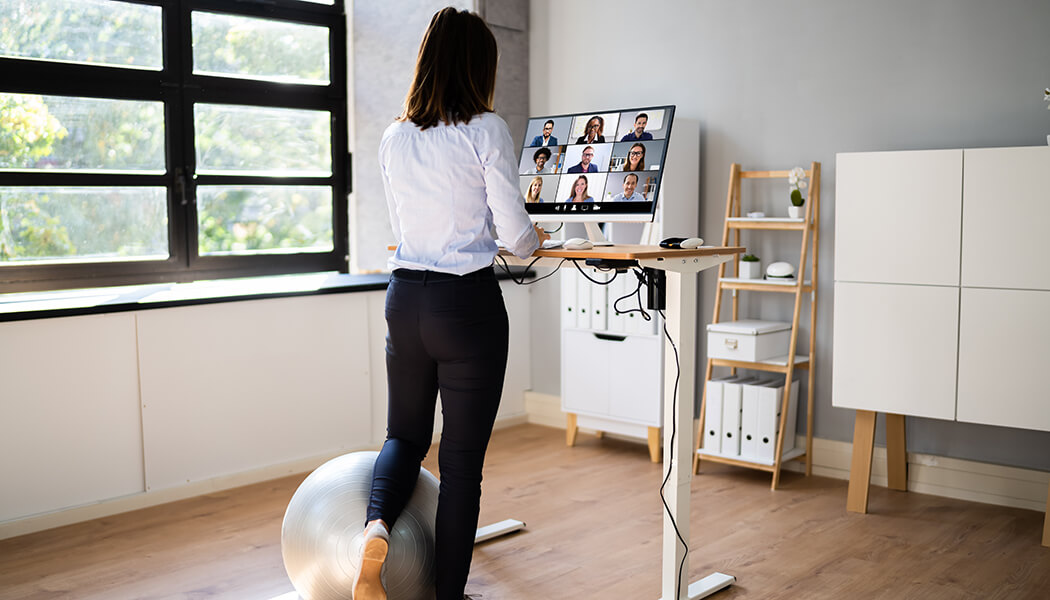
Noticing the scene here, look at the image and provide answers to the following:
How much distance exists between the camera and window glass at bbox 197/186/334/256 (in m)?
4.01

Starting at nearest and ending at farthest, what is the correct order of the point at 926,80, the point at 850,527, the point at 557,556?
the point at 557,556
the point at 850,527
the point at 926,80

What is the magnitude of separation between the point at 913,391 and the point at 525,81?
252cm

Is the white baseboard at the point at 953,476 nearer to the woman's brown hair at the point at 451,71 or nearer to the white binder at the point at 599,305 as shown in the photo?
the white binder at the point at 599,305

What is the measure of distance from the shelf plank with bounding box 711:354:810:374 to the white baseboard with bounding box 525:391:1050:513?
0.36 m

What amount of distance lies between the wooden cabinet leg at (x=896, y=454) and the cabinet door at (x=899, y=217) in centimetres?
63

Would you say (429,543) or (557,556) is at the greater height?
(429,543)

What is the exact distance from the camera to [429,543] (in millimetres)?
2391

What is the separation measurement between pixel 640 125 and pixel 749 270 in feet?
3.66

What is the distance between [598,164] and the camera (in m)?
3.12

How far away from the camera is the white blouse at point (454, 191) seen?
2188 millimetres

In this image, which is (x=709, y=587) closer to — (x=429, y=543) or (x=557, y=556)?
(x=557, y=556)

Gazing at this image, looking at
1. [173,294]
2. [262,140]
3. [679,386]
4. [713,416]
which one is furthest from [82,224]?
[713,416]

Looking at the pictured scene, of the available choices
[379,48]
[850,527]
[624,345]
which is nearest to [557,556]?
[850,527]

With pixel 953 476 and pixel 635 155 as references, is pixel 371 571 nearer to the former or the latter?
pixel 635 155
